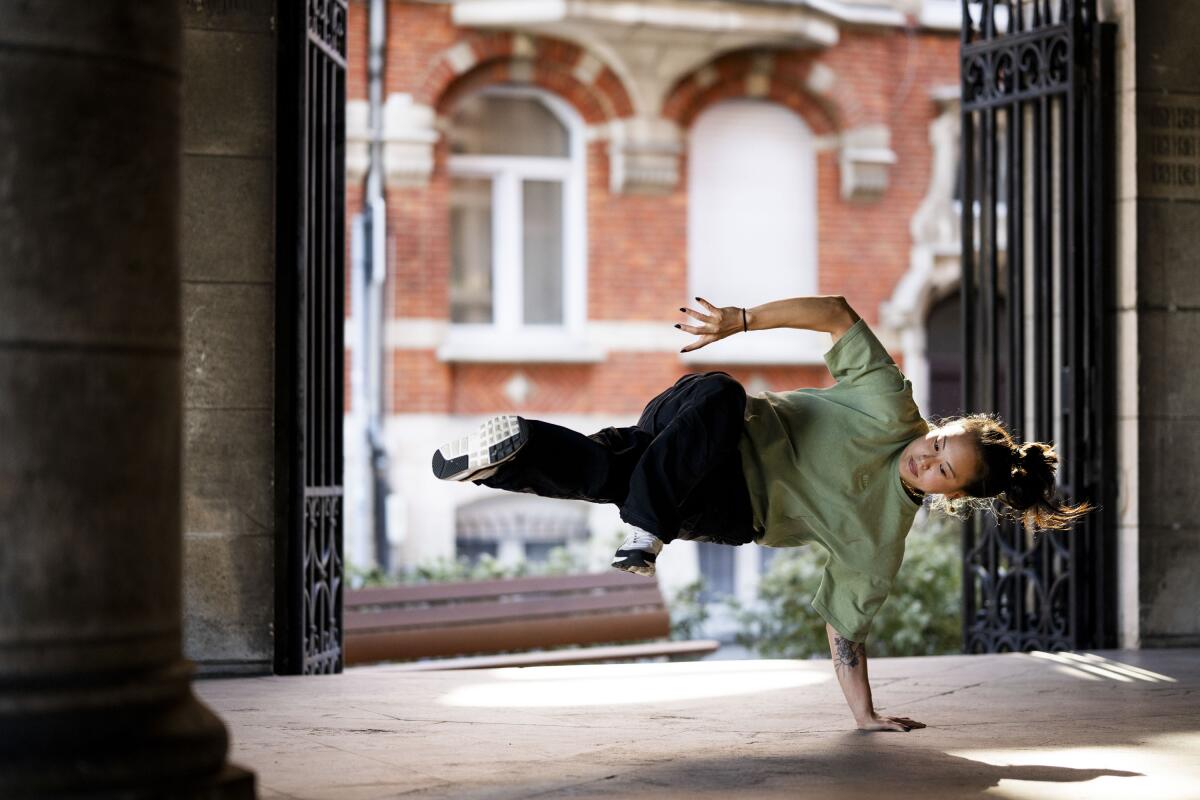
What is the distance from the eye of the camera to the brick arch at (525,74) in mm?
15102

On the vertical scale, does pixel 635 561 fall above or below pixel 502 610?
above

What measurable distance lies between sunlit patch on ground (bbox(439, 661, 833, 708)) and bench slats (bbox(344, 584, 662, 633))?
253 centimetres

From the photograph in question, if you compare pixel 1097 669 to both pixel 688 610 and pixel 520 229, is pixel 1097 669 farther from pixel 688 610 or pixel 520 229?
pixel 520 229

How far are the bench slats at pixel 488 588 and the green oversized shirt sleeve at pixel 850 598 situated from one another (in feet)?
15.4

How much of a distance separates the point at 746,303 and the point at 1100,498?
28.0 feet

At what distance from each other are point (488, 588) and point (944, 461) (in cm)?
552

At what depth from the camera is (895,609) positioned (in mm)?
10992

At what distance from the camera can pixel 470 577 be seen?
40.3 feet

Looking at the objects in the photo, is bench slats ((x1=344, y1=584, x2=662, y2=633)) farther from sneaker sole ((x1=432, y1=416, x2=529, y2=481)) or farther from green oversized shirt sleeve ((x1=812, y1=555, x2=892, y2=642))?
green oversized shirt sleeve ((x1=812, y1=555, x2=892, y2=642))

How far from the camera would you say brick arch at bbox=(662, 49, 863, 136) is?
15773 millimetres

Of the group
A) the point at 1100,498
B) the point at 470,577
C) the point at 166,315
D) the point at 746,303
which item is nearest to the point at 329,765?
the point at 166,315

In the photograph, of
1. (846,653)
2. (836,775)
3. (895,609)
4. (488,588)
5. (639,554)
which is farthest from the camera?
(895,609)

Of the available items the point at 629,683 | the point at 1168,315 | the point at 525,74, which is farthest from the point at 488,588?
the point at 525,74

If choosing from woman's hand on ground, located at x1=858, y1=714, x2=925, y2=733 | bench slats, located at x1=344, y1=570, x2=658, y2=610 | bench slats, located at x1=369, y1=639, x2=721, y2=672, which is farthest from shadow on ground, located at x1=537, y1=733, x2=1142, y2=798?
bench slats, located at x1=344, y1=570, x2=658, y2=610
